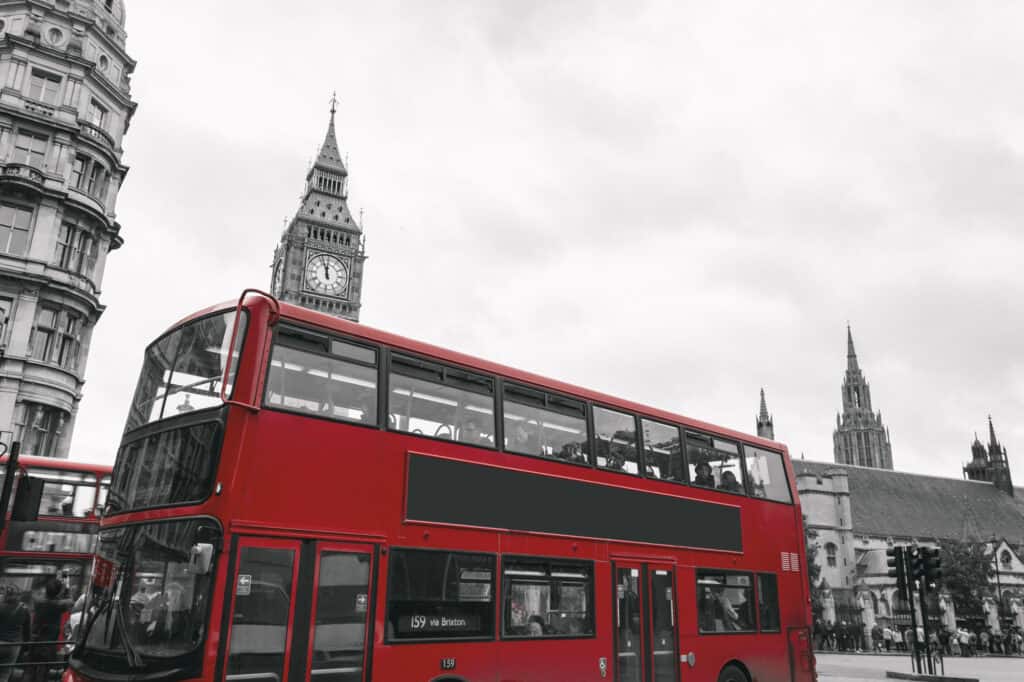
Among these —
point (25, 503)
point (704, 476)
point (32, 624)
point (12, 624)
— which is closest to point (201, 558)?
point (25, 503)

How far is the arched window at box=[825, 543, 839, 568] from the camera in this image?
78.9m

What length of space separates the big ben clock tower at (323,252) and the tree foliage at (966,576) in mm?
65182

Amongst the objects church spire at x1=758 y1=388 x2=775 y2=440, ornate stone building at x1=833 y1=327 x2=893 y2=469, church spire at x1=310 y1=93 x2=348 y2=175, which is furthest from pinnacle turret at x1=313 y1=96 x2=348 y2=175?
ornate stone building at x1=833 y1=327 x2=893 y2=469

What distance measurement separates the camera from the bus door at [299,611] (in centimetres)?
754

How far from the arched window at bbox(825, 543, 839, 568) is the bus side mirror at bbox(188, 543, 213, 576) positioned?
81.3 metres

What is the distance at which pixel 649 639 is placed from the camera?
11.7 metres

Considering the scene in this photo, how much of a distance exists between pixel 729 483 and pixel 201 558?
9109 millimetres

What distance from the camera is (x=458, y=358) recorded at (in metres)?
10.3

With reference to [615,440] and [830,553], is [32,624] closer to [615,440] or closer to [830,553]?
[615,440]

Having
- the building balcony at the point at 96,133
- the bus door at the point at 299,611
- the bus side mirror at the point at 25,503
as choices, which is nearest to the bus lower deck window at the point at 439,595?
the bus door at the point at 299,611

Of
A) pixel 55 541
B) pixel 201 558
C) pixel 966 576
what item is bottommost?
pixel 201 558

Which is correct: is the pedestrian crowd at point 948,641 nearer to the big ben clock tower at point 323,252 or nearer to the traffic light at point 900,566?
the traffic light at point 900,566

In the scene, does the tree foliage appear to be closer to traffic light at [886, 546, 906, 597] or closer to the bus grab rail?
traffic light at [886, 546, 906, 597]

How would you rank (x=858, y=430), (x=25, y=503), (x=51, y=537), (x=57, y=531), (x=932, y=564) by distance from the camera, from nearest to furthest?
(x=25, y=503) → (x=51, y=537) → (x=57, y=531) → (x=932, y=564) → (x=858, y=430)
